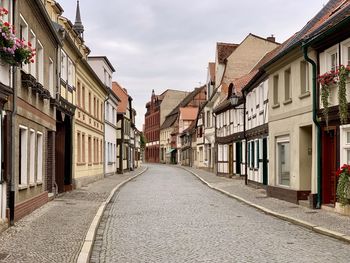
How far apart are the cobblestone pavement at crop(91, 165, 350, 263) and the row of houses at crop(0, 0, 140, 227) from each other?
230 centimetres

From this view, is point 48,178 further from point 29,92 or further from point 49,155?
point 29,92

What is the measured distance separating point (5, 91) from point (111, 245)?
3828mm

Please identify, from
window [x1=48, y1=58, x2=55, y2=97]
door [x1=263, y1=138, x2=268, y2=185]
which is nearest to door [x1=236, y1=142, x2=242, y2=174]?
door [x1=263, y1=138, x2=268, y2=185]

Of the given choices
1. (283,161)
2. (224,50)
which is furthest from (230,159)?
(283,161)

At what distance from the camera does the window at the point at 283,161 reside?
759 inches

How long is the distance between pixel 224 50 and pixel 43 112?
30032mm

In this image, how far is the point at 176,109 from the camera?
94000mm

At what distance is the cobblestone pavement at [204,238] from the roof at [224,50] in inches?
1119

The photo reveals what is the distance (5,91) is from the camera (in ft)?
37.1

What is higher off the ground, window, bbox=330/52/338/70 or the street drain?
window, bbox=330/52/338/70

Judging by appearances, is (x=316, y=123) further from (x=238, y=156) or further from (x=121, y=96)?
(x=121, y=96)

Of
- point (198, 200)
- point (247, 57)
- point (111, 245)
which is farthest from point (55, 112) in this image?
point (247, 57)

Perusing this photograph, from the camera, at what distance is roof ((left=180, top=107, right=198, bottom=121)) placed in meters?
79.8

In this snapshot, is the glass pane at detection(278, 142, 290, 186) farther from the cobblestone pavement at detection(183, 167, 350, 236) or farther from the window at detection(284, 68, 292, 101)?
the window at detection(284, 68, 292, 101)
